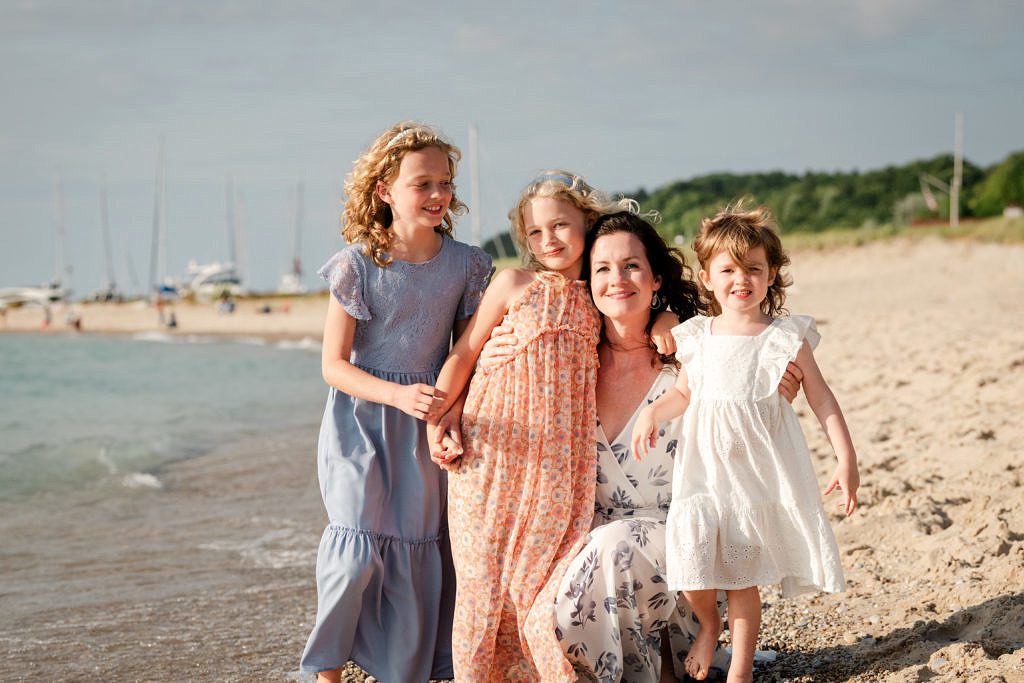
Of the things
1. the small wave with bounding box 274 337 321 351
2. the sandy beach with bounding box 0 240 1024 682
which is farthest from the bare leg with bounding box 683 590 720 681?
the small wave with bounding box 274 337 321 351

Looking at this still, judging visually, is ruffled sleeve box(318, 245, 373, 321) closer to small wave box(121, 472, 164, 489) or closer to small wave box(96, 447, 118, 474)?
small wave box(121, 472, 164, 489)

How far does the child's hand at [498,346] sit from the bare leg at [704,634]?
3.13 ft

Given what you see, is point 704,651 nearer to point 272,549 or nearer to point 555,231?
point 555,231

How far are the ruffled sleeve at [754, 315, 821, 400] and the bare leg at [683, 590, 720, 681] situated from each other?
666mm

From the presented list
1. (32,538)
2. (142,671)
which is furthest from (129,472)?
(142,671)

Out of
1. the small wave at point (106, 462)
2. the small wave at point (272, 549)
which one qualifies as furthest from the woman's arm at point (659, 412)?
the small wave at point (106, 462)

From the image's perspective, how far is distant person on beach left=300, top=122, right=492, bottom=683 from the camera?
3.35 metres

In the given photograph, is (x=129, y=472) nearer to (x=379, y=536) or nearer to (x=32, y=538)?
(x=32, y=538)

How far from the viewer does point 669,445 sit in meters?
3.40

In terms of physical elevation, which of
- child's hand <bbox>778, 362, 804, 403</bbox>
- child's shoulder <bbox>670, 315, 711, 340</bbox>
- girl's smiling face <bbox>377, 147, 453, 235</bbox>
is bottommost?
child's hand <bbox>778, 362, 804, 403</bbox>

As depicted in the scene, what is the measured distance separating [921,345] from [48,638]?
8704 mm

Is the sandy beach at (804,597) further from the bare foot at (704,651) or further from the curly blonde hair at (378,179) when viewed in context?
the curly blonde hair at (378,179)

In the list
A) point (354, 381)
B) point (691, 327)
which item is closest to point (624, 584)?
point (691, 327)

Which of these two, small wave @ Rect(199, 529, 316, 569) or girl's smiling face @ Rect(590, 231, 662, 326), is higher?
girl's smiling face @ Rect(590, 231, 662, 326)
